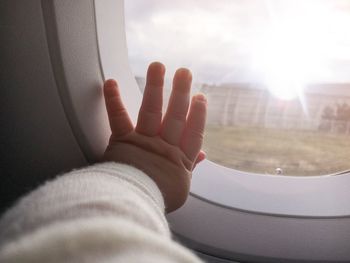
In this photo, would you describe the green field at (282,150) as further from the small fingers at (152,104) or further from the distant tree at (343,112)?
the small fingers at (152,104)

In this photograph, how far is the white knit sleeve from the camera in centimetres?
32

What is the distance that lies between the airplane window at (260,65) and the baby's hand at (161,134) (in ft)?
0.41

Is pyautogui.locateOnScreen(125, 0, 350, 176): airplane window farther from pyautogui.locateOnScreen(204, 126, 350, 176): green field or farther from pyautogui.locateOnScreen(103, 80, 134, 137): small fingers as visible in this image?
pyautogui.locateOnScreen(103, 80, 134, 137): small fingers

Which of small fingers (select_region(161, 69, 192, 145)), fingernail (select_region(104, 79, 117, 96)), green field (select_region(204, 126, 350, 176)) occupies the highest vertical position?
fingernail (select_region(104, 79, 117, 96))

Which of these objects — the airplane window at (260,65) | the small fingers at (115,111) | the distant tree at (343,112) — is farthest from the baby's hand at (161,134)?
the distant tree at (343,112)

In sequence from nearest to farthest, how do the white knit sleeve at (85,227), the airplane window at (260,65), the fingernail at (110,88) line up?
the white knit sleeve at (85,227), the fingernail at (110,88), the airplane window at (260,65)

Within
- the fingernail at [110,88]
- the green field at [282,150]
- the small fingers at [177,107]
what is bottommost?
the green field at [282,150]

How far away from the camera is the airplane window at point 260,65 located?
884 mm

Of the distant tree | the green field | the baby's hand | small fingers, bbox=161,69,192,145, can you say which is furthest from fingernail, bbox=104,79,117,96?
the distant tree

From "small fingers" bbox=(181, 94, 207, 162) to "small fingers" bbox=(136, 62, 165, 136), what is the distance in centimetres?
6

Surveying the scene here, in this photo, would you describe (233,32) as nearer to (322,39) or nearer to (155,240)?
(322,39)

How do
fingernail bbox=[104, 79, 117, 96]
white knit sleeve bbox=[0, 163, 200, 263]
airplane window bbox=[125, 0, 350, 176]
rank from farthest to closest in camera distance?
1. airplane window bbox=[125, 0, 350, 176]
2. fingernail bbox=[104, 79, 117, 96]
3. white knit sleeve bbox=[0, 163, 200, 263]

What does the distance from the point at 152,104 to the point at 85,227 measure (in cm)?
41

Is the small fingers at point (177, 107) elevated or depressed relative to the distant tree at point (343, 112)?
elevated
